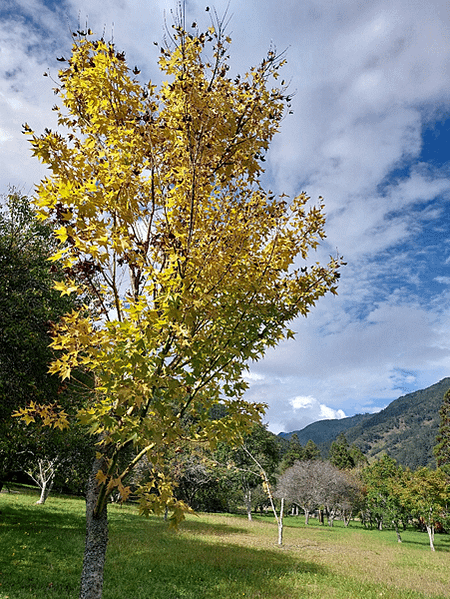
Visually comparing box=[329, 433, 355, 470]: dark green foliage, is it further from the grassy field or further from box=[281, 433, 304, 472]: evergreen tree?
the grassy field

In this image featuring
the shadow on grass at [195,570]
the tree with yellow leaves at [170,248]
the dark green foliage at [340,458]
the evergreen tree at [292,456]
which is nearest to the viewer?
the tree with yellow leaves at [170,248]

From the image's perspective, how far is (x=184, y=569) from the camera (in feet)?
37.5

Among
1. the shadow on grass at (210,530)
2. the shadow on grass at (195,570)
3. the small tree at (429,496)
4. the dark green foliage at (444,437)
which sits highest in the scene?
the dark green foliage at (444,437)

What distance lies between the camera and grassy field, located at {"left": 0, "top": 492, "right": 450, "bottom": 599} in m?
8.84

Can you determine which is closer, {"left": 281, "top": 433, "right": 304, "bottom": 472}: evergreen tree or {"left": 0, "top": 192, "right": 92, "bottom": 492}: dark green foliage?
{"left": 0, "top": 192, "right": 92, "bottom": 492}: dark green foliage

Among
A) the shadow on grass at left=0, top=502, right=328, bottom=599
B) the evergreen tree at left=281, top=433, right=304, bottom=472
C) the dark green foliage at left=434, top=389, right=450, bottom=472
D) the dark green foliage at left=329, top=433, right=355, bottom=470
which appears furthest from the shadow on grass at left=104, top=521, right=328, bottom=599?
the evergreen tree at left=281, top=433, right=304, bottom=472

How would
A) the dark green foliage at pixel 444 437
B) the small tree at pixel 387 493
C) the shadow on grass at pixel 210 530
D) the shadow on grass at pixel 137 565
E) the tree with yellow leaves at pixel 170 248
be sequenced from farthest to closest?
the dark green foliage at pixel 444 437
the small tree at pixel 387 493
the shadow on grass at pixel 210 530
the shadow on grass at pixel 137 565
the tree with yellow leaves at pixel 170 248

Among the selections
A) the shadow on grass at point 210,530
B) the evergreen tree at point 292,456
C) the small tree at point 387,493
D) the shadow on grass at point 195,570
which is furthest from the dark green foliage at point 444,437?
the shadow on grass at point 195,570

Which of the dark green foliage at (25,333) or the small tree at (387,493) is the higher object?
the dark green foliage at (25,333)

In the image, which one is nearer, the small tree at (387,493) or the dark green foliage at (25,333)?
the dark green foliage at (25,333)

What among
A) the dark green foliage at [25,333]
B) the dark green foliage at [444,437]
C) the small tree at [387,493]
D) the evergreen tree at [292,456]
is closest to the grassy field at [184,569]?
the dark green foliage at [25,333]

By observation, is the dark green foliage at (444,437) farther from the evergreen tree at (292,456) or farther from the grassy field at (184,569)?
the grassy field at (184,569)

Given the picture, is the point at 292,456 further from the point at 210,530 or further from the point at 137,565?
the point at 137,565

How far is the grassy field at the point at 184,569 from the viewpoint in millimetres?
8844
